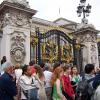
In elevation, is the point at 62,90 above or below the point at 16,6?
below

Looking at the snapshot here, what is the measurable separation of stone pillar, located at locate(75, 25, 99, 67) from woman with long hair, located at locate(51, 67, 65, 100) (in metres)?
10.6

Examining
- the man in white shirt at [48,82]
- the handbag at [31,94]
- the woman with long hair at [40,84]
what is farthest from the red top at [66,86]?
the handbag at [31,94]

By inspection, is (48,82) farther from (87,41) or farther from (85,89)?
(87,41)

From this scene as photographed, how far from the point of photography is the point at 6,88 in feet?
19.4

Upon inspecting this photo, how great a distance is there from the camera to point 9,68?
239 inches

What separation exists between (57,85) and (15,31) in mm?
6604

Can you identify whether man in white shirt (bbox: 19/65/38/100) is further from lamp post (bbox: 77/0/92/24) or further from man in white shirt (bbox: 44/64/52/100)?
lamp post (bbox: 77/0/92/24)

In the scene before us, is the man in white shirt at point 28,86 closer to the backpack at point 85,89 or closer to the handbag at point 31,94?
the handbag at point 31,94

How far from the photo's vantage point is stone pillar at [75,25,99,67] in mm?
17438

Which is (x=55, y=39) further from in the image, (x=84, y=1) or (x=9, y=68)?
(x=9, y=68)

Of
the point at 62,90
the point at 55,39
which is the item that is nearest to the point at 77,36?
the point at 55,39

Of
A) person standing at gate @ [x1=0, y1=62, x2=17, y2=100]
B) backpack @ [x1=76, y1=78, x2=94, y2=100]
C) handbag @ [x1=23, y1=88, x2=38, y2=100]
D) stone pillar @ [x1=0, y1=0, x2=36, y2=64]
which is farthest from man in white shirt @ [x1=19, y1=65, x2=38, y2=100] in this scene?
stone pillar @ [x1=0, y1=0, x2=36, y2=64]

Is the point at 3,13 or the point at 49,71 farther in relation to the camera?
the point at 3,13

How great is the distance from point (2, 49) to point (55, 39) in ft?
13.6
